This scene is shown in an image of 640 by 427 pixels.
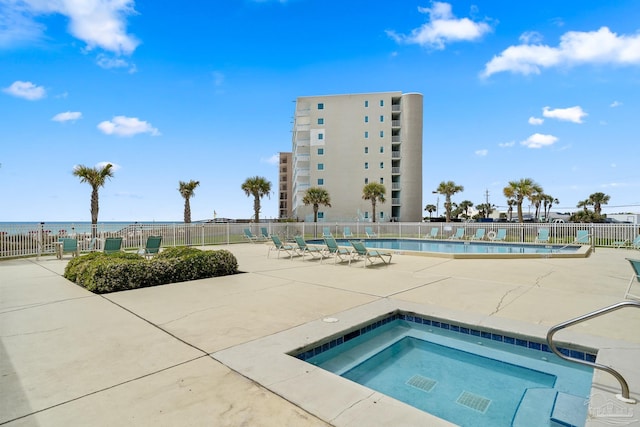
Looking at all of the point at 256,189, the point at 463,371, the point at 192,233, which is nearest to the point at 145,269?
the point at 463,371

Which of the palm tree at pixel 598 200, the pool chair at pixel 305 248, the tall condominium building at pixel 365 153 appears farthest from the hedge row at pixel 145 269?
the palm tree at pixel 598 200

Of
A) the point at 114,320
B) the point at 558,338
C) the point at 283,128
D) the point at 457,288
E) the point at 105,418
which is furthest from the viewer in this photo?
the point at 283,128

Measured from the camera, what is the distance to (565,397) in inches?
133

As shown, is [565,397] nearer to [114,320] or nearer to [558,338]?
[558,338]

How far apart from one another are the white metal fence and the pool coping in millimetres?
14093

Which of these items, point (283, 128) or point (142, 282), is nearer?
point (142, 282)

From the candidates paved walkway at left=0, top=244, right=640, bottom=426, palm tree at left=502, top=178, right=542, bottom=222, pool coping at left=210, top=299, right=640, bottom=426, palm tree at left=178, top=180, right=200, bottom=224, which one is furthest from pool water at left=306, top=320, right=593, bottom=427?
palm tree at left=502, top=178, right=542, bottom=222

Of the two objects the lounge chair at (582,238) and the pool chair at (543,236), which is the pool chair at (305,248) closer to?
the pool chair at (543,236)

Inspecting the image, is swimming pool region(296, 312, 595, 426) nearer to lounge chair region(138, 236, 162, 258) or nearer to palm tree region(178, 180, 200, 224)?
lounge chair region(138, 236, 162, 258)

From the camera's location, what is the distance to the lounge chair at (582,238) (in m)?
17.2

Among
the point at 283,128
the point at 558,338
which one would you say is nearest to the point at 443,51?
the point at 558,338

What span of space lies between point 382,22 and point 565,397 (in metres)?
23.1

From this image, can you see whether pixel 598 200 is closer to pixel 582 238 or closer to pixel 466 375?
pixel 582 238

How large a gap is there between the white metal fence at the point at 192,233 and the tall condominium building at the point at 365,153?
24.1 m
